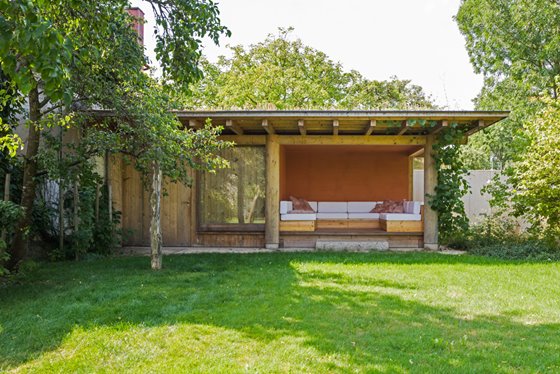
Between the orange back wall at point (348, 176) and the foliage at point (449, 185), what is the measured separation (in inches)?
149

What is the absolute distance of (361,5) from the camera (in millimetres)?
9719

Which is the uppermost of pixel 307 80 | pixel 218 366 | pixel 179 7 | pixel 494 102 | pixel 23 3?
pixel 307 80

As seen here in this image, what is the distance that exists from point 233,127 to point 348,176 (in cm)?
537

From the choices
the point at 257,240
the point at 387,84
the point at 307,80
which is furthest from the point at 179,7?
the point at 387,84

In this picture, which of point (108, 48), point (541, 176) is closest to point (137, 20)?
point (108, 48)

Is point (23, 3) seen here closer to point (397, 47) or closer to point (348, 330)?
point (348, 330)

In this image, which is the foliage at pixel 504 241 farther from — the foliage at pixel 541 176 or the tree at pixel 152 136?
the tree at pixel 152 136

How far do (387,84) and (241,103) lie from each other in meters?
10.8

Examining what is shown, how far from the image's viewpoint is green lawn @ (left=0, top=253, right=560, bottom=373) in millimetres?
3045

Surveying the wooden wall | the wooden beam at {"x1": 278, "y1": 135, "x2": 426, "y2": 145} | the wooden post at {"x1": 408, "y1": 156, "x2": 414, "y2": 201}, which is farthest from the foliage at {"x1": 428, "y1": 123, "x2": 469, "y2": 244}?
the wooden wall

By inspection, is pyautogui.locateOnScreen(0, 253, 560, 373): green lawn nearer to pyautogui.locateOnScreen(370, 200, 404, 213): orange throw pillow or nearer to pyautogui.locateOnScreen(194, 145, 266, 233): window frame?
pyautogui.locateOnScreen(194, 145, 266, 233): window frame

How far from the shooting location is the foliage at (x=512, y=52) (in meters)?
16.0

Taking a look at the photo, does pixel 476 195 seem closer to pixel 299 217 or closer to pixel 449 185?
pixel 449 185

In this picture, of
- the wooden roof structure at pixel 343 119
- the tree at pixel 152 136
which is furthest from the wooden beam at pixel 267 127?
the tree at pixel 152 136
